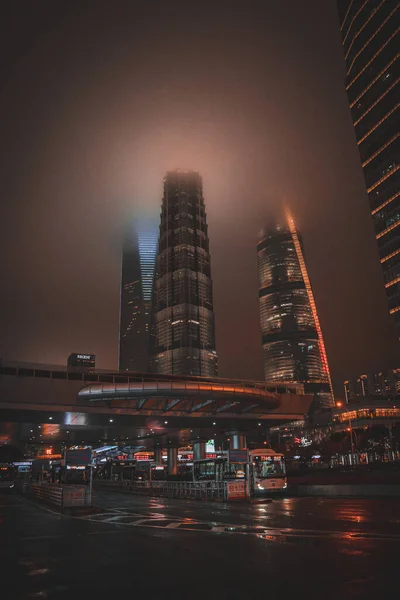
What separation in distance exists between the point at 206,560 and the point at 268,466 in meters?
30.5

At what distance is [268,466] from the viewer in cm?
3934

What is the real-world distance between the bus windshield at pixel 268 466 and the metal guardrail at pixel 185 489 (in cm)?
399

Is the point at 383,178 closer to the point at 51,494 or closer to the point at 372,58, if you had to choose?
the point at 372,58

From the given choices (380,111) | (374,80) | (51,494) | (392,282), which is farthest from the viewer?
(374,80)

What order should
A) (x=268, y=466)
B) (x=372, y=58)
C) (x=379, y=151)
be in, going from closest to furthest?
(x=268, y=466) < (x=379, y=151) < (x=372, y=58)

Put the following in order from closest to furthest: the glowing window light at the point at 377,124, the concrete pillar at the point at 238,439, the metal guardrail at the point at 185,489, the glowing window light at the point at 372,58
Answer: the metal guardrail at the point at 185,489 < the concrete pillar at the point at 238,439 < the glowing window light at the point at 377,124 < the glowing window light at the point at 372,58

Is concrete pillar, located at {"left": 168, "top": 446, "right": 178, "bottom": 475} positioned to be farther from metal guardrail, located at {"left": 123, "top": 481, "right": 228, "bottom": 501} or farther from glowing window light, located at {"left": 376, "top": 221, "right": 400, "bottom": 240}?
glowing window light, located at {"left": 376, "top": 221, "right": 400, "bottom": 240}

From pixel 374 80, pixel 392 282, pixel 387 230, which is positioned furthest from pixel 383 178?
pixel 374 80

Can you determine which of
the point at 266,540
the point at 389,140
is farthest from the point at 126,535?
the point at 389,140

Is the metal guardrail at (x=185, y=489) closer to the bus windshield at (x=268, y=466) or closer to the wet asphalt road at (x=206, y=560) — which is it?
the bus windshield at (x=268, y=466)

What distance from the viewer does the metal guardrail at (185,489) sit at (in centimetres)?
3575

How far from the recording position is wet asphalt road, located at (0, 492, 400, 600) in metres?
7.93

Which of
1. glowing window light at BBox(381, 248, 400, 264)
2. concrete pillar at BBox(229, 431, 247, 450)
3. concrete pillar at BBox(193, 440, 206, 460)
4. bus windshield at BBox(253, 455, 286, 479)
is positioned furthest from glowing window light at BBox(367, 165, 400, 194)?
bus windshield at BBox(253, 455, 286, 479)

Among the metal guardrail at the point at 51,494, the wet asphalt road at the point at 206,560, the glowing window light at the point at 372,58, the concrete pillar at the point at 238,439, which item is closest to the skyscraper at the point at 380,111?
the glowing window light at the point at 372,58
